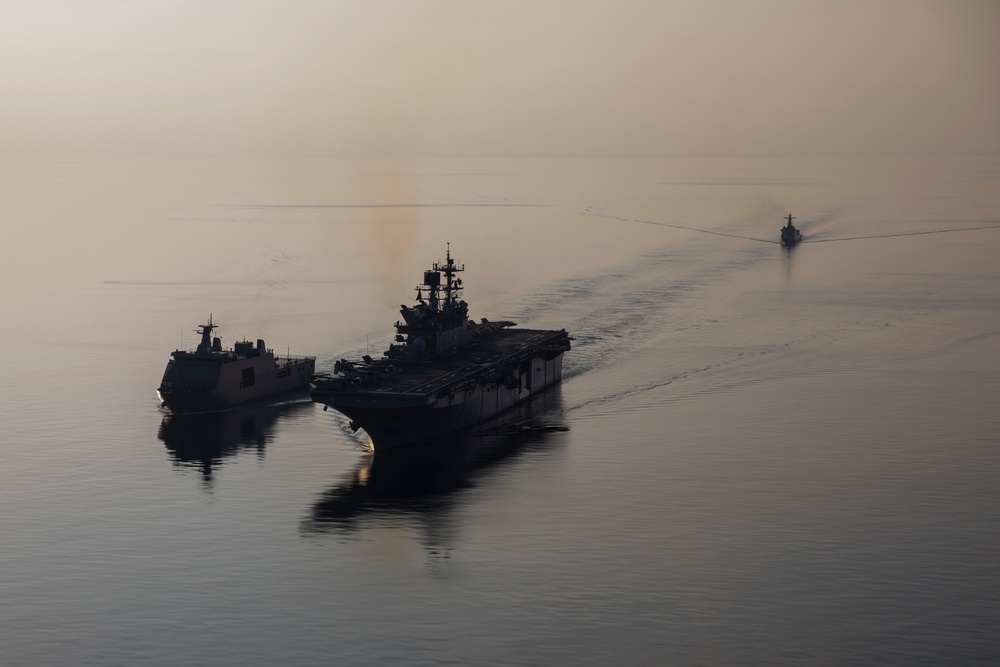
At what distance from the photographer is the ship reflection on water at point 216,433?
54594 millimetres

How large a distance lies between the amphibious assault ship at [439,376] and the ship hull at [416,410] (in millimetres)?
42

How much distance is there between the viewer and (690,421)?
2405 inches

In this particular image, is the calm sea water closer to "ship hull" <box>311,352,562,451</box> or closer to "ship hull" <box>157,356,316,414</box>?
"ship hull" <box>157,356,316,414</box>

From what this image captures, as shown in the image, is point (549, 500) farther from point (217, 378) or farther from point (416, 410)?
point (217, 378)

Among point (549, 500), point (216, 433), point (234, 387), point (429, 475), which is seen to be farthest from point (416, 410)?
point (234, 387)

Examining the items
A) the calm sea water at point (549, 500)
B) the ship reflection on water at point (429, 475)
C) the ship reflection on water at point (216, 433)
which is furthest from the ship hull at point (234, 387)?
the ship reflection on water at point (429, 475)

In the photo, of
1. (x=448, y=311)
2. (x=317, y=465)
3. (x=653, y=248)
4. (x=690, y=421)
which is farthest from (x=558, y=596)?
(x=653, y=248)

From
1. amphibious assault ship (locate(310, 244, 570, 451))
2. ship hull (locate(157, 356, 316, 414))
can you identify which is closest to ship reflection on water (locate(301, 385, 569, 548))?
amphibious assault ship (locate(310, 244, 570, 451))

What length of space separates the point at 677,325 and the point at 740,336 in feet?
17.5

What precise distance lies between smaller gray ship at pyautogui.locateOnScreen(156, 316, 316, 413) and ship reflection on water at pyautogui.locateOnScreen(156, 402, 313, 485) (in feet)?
2.24

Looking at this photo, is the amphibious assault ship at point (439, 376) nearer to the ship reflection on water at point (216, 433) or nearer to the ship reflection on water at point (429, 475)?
the ship reflection on water at point (429, 475)

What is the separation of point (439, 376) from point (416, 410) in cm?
554

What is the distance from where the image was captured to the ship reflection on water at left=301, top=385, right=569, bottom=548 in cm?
4541

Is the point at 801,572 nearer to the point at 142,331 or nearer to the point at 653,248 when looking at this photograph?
the point at 142,331
